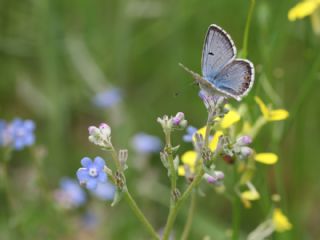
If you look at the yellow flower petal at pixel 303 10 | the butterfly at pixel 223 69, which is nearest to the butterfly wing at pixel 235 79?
the butterfly at pixel 223 69

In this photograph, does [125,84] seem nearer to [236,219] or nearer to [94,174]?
[236,219]

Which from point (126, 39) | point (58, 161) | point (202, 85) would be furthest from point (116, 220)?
point (202, 85)

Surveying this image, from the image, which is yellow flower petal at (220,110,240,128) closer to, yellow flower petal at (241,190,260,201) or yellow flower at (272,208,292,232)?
yellow flower petal at (241,190,260,201)

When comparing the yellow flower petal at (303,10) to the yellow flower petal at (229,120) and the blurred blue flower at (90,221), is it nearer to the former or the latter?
the yellow flower petal at (229,120)

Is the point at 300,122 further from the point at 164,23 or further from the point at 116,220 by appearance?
the point at 164,23

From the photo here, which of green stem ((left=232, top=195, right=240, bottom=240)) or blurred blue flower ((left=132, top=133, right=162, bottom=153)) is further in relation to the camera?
blurred blue flower ((left=132, top=133, right=162, bottom=153))

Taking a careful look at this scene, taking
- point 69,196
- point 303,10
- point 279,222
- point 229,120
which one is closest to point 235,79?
point 229,120

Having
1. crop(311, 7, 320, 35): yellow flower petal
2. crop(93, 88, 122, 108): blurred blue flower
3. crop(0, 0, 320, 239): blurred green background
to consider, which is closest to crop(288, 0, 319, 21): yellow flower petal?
crop(311, 7, 320, 35): yellow flower petal

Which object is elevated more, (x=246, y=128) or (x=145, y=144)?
(x=145, y=144)
